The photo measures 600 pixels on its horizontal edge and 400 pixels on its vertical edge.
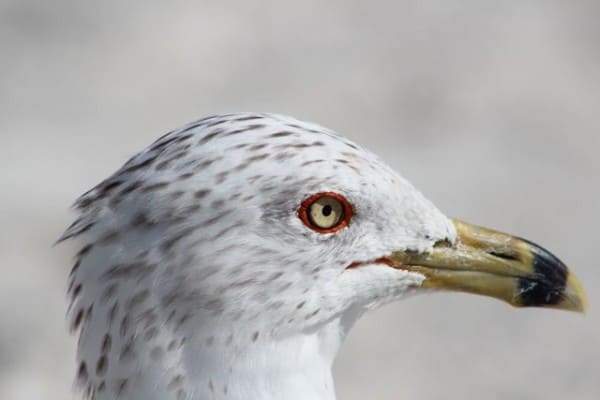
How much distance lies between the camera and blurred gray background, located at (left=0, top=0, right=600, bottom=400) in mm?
7336

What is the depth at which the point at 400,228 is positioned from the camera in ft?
11.5

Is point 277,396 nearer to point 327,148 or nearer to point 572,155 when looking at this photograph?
point 327,148

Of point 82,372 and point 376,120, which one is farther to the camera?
point 376,120

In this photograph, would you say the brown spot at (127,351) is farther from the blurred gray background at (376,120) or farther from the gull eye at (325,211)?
the blurred gray background at (376,120)

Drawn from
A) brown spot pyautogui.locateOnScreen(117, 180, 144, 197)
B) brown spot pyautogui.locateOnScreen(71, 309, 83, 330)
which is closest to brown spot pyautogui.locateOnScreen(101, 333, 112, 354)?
brown spot pyautogui.locateOnScreen(71, 309, 83, 330)

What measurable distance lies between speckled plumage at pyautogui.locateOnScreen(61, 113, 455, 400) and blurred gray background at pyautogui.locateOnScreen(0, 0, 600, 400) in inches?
146

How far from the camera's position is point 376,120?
30.4 ft

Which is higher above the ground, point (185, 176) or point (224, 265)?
point (185, 176)

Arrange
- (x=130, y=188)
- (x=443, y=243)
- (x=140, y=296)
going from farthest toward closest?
(x=443, y=243), (x=130, y=188), (x=140, y=296)

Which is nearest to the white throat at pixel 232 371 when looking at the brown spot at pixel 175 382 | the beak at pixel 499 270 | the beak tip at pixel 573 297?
the brown spot at pixel 175 382

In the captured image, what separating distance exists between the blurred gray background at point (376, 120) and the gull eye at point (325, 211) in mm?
3825

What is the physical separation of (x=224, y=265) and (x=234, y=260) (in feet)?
0.09

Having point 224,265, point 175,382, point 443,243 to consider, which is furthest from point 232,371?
point 443,243

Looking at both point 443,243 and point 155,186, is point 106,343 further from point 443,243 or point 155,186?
point 443,243
